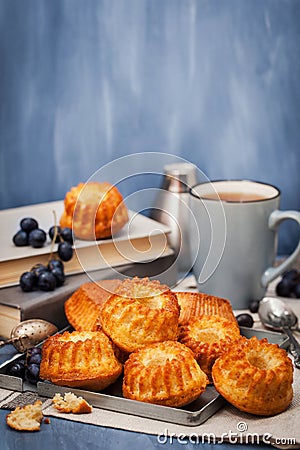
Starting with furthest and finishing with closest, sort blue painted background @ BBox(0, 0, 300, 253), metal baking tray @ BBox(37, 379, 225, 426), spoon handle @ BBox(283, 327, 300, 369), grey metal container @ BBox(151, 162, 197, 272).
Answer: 1. blue painted background @ BBox(0, 0, 300, 253)
2. grey metal container @ BBox(151, 162, 197, 272)
3. spoon handle @ BBox(283, 327, 300, 369)
4. metal baking tray @ BBox(37, 379, 225, 426)

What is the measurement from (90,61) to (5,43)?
203mm

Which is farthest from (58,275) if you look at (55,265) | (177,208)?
(177,208)

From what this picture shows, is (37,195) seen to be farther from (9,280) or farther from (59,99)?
(9,280)

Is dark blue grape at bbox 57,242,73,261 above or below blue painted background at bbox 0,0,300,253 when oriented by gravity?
below

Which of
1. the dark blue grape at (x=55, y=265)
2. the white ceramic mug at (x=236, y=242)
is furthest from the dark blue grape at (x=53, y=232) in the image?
the white ceramic mug at (x=236, y=242)

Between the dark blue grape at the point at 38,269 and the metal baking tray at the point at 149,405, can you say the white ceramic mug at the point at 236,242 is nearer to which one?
the dark blue grape at the point at 38,269

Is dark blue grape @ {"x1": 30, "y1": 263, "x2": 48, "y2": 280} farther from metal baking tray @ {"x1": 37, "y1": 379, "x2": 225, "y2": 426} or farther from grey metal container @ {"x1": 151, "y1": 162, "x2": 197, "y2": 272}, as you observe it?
metal baking tray @ {"x1": 37, "y1": 379, "x2": 225, "y2": 426}

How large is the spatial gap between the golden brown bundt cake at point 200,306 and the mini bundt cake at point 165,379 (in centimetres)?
20

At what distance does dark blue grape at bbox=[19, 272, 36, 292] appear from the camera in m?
1.40

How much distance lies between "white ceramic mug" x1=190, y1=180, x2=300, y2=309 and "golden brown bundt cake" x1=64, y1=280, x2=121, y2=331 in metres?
0.21

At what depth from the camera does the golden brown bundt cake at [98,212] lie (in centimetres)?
143

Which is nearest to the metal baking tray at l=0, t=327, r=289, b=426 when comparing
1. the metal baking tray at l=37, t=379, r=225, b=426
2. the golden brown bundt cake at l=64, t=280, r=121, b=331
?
the metal baking tray at l=37, t=379, r=225, b=426

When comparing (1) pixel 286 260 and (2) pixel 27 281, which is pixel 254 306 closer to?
(1) pixel 286 260

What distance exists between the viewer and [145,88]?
1.86 meters
